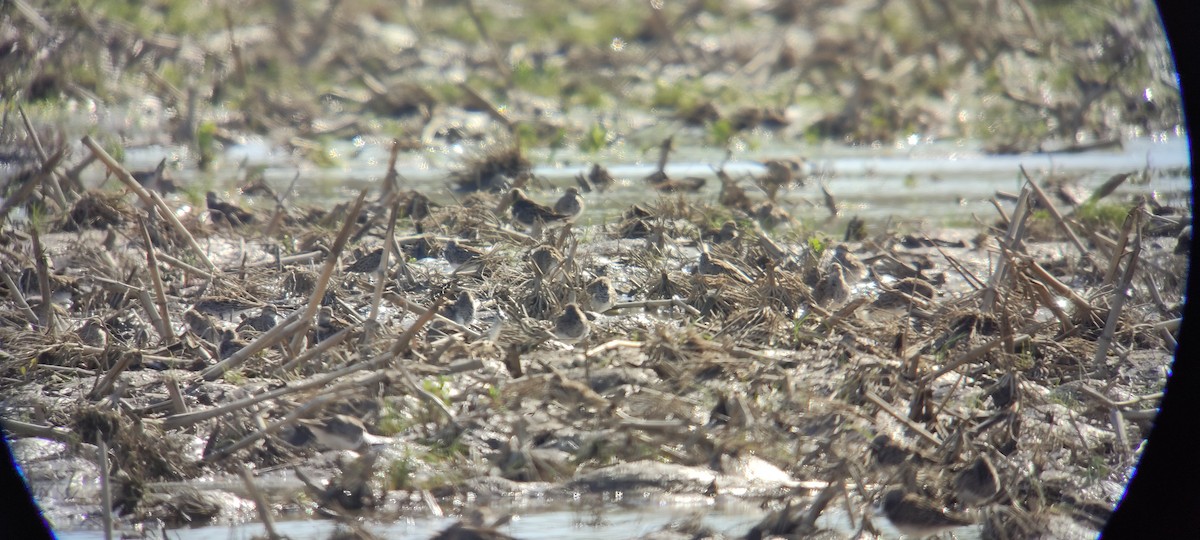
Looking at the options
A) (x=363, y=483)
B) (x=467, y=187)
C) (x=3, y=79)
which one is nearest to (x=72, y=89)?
(x=3, y=79)

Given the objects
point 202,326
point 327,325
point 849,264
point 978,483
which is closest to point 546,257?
point 327,325

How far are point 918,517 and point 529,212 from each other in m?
3.83

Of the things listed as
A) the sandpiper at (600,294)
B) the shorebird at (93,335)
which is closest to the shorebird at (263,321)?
the shorebird at (93,335)

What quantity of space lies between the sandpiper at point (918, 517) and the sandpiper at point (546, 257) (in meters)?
2.49

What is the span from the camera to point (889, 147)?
35.4 ft

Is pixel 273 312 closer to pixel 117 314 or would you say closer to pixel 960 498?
pixel 117 314

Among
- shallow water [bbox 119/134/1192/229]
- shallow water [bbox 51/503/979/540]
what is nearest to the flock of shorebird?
shallow water [bbox 51/503/979/540]

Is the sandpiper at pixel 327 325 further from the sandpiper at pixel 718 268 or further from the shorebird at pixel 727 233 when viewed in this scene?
the shorebird at pixel 727 233

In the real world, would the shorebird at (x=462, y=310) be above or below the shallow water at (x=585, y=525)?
above

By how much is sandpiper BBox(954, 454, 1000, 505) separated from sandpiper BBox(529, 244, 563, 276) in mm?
2505

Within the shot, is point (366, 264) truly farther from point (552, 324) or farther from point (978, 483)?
point (978, 483)

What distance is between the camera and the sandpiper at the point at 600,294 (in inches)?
230

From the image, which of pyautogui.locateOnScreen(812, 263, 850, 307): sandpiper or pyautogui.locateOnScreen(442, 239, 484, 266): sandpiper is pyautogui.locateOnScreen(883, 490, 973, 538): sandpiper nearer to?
pyautogui.locateOnScreen(812, 263, 850, 307): sandpiper

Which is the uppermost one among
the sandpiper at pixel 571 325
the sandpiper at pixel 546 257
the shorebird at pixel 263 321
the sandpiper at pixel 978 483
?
the sandpiper at pixel 546 257
